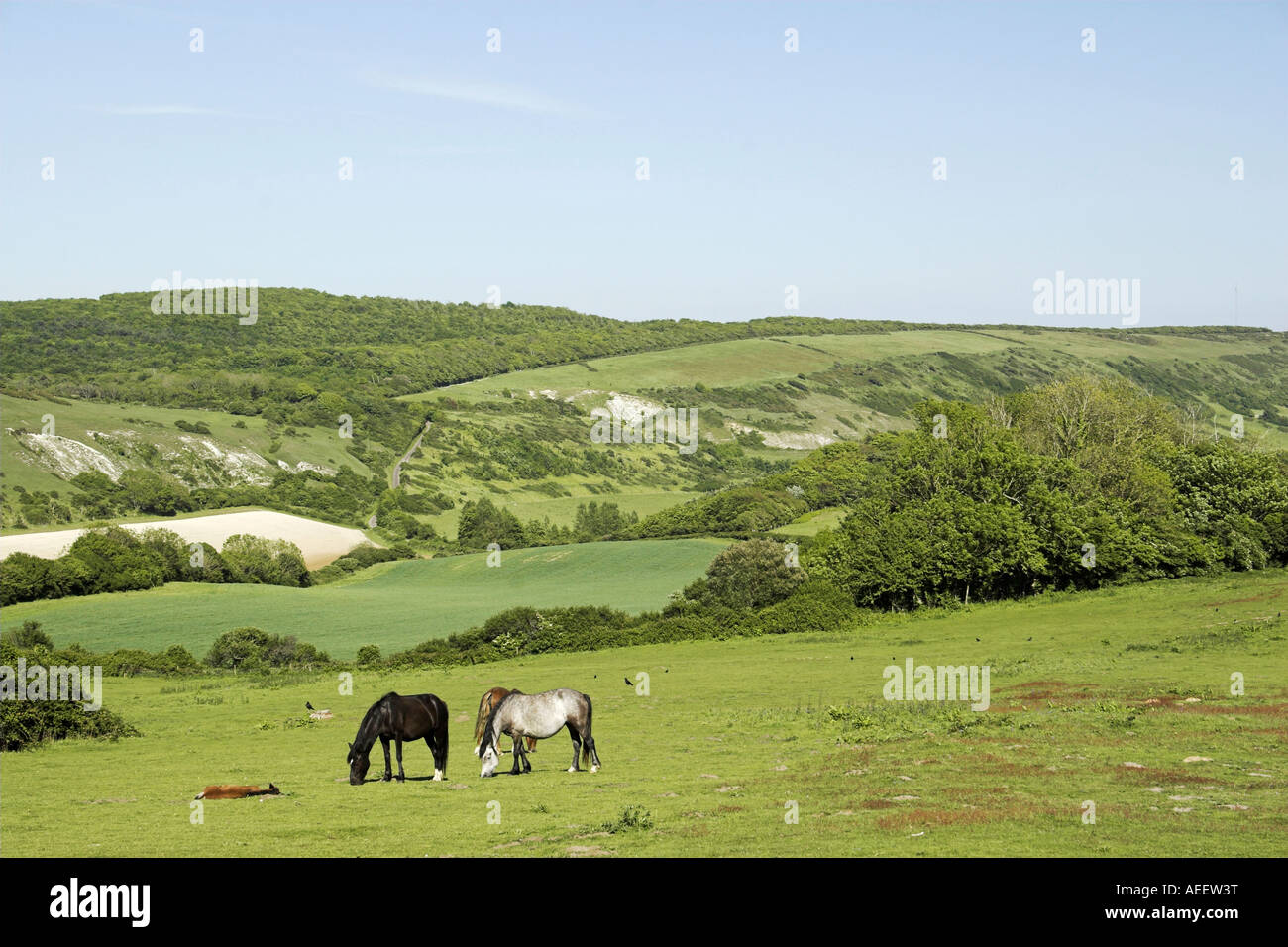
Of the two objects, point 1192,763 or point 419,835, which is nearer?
point 419,835

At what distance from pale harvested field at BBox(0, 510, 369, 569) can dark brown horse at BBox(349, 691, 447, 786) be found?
10324cm

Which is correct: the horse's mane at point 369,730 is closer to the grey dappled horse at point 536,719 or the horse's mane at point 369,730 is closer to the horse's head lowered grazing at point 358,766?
the horse's head lowered grazing at point 358,766

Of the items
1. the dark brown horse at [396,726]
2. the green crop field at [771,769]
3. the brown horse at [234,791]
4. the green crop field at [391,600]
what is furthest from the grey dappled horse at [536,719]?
the green crop field at [391,600]

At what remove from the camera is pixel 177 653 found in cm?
6875

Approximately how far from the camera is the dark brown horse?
86.5 feet

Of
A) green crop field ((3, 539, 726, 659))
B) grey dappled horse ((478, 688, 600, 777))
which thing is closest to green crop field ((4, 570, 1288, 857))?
grey dappled horse ((478, 688, 600, 777))

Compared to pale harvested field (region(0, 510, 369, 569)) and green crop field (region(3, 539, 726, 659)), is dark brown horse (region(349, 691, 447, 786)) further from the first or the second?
pale harvested field (region(0, 510, 369, 569))

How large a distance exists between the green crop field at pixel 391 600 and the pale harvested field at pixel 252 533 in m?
11.6

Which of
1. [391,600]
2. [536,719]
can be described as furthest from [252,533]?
[536,719]

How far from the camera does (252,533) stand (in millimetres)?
140625

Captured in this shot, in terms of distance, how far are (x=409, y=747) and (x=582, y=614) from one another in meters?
38.0
